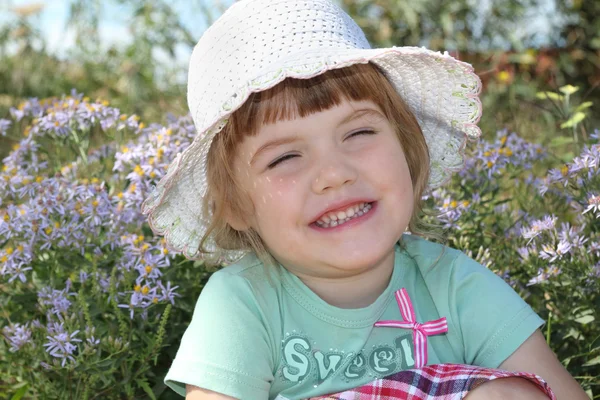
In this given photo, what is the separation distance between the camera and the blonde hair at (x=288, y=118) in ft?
6.17

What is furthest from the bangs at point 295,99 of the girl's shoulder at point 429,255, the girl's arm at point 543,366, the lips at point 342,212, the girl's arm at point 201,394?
the girl's arm at point 543,366

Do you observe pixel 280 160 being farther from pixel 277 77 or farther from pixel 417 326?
pixel 417 326

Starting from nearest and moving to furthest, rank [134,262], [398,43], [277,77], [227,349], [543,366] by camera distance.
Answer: [277,77] → [227,349] → [543,366] → [134,262] → [398,43]

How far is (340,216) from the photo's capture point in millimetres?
1896

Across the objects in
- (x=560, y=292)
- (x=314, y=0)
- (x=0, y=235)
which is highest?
(x=314, y=0)

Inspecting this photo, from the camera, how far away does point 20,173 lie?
2818mm

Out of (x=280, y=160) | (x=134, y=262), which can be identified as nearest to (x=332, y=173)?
(x=280, y=160)

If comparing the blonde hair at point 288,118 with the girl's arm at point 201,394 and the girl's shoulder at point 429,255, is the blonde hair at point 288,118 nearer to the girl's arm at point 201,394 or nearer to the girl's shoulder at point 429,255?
the girl's shoulder at point 429,255

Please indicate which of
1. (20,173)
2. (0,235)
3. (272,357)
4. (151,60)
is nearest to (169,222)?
(272,357)

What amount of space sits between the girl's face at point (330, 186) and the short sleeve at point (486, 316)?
0.82ft

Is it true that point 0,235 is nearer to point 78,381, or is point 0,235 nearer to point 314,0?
point 78,381

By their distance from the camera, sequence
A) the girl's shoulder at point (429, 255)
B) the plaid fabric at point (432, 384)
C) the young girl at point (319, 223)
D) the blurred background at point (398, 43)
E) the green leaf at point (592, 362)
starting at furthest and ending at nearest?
the blurred background at point (398, 43) → the green leaf at point (592, 362) → the girl's shoulder at point (429, 255) → the young girl at point (319, 223) → the plaid fabric at point (432, 384)

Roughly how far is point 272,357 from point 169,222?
0.52 metres

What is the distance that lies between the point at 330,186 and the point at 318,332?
38cm
